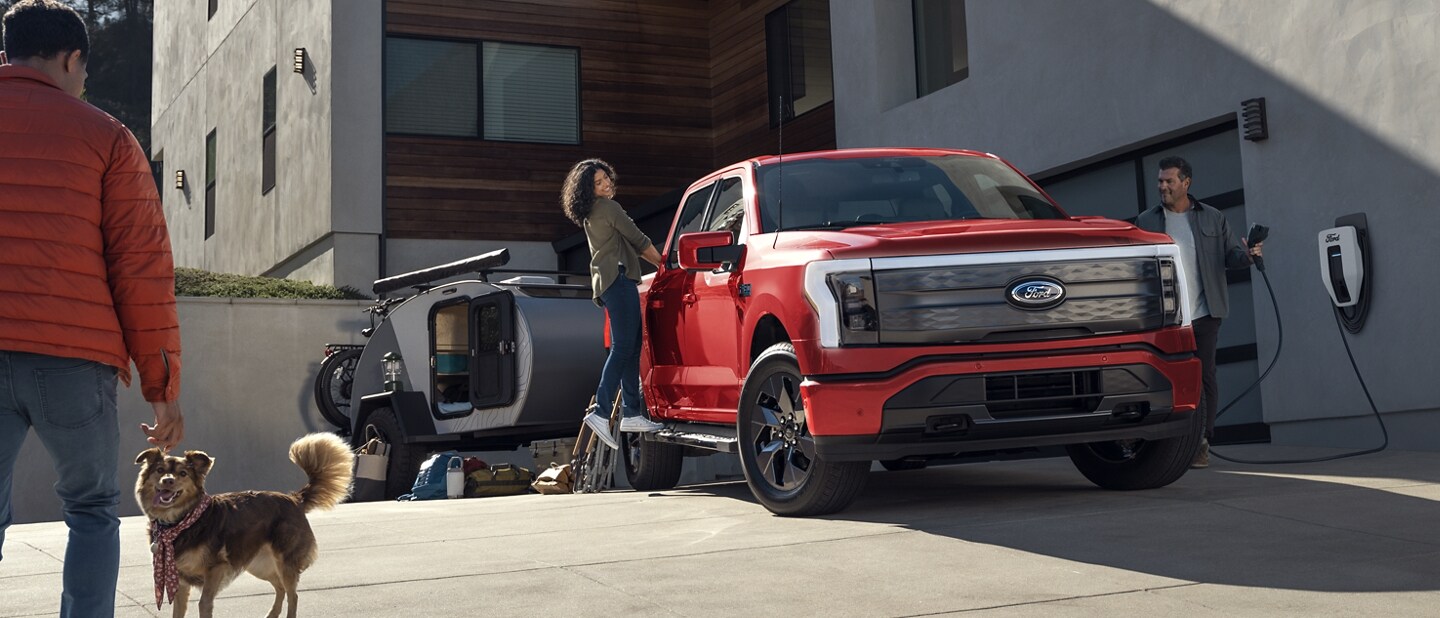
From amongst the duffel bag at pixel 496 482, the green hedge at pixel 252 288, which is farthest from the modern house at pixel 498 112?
the duffel bag at pixel 496 482

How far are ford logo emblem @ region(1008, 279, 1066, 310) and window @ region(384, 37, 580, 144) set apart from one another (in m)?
13.8

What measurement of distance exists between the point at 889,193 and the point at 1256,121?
376 cm

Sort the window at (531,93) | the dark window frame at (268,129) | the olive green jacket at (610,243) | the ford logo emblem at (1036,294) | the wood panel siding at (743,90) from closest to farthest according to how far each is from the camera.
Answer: the ford logo emblem at (1036,294) → the olive green jacket at (610,243) → the wood panel siding at (743,90) → the window at (531,93) → the dark window frame at (268,129)

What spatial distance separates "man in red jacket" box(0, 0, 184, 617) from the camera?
12.0 ft

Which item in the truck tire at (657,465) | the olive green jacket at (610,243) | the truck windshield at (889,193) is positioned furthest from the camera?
the truck tire at (657,465)

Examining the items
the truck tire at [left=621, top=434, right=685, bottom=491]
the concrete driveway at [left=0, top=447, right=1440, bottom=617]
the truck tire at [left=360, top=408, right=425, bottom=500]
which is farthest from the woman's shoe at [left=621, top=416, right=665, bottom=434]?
the truck tire at [left=360, top=408, right=425, bottom=500]

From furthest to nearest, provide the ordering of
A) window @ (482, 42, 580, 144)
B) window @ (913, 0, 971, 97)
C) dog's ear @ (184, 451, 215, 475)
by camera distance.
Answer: window @ (482, 42, 580, 144)
window @ (913, 0, 971, 97)
dog's ear @ (184, 451, 215, 475)

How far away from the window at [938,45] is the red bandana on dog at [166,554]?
36.5ft

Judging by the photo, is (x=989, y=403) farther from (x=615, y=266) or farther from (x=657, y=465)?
(x=657, y=465)

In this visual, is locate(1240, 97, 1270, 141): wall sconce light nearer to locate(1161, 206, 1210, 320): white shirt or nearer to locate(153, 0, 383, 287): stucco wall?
locate(1161, 206, 1210, 320): white shirt

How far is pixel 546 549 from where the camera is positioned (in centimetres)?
606

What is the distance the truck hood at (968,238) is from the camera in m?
6.43

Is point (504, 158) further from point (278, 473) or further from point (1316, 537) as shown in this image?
point (1316, 537)

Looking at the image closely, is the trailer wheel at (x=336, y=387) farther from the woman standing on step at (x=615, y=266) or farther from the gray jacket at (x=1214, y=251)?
→ the gray jacket at (x=1214, y=251)
